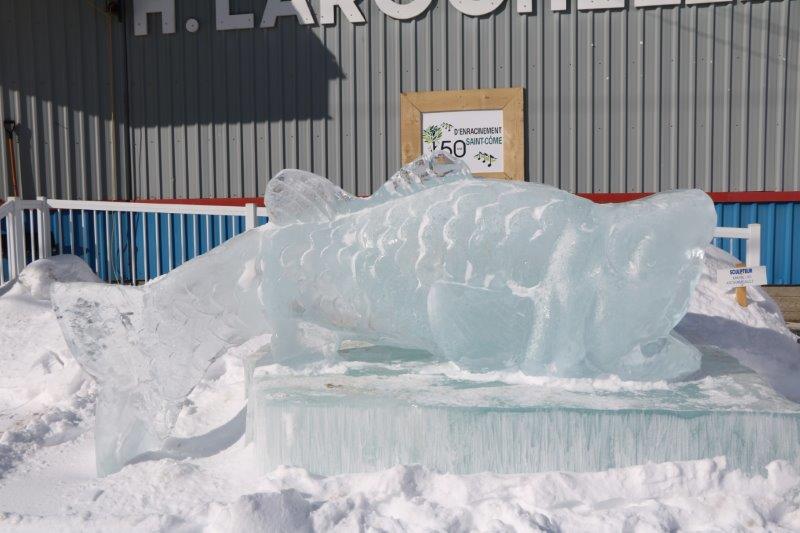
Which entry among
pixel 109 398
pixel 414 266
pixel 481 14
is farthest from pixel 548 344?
pixel 481 14

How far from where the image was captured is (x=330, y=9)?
7527 millimetres

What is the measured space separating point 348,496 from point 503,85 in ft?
18.3

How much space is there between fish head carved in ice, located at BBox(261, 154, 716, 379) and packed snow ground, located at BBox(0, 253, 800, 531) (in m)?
0.30

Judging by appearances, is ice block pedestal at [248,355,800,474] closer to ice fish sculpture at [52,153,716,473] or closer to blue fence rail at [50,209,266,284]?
ice fish sculpture at [52,153,716,473]

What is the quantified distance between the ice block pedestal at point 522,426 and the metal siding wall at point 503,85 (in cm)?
464

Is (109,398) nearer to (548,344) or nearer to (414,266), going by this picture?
(414,266)

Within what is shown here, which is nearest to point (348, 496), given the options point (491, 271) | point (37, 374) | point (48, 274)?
point (491, 271)

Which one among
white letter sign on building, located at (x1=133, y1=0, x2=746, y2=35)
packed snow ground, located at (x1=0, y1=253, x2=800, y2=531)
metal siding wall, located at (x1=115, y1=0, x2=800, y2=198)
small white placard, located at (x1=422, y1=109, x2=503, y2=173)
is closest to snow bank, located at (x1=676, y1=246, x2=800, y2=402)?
packed snow ground, located at (x1=0, y1=253, x2=800, y2=531)

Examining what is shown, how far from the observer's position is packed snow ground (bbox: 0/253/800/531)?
2.43m

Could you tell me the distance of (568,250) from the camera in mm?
2986

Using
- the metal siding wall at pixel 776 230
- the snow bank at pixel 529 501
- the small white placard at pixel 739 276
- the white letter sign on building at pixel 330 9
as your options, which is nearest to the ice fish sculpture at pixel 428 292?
the snow bank at pixel 529 501

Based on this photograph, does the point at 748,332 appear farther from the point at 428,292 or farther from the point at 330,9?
the point at 330,9

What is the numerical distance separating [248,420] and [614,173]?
201 inches

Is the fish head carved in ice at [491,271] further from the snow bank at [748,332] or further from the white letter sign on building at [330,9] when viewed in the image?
the white letter sign on building at [330,9]
